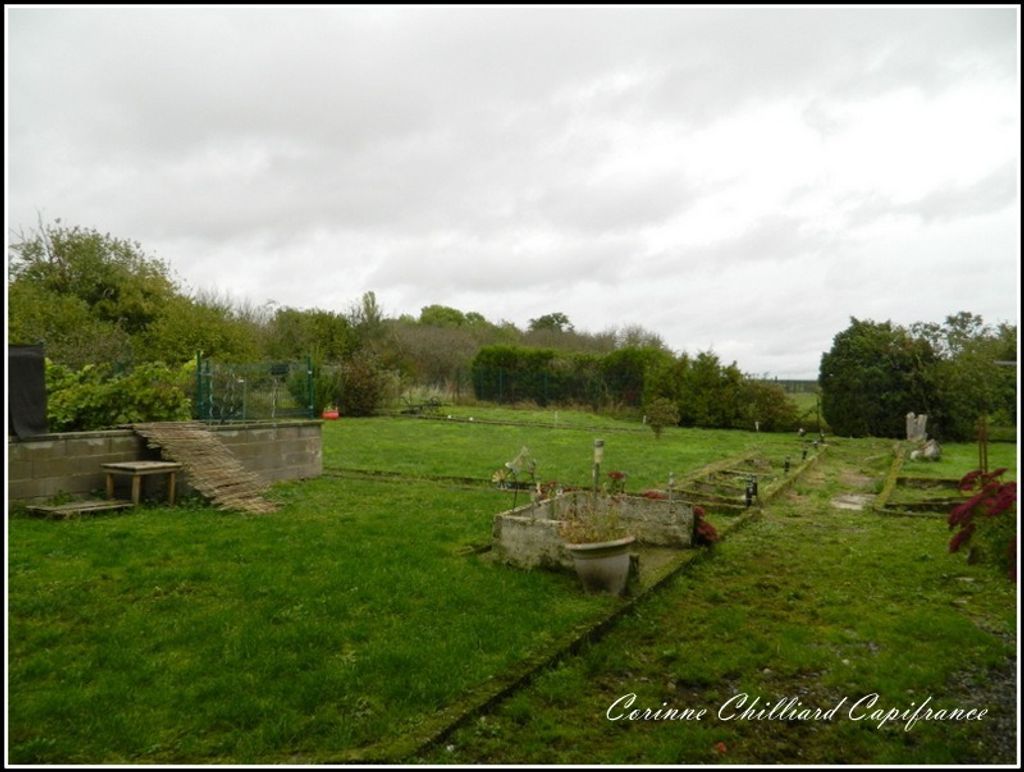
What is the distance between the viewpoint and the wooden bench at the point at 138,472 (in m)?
8.69

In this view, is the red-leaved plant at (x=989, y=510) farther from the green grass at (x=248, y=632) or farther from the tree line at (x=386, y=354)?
the tree line at (x=386, y=354)

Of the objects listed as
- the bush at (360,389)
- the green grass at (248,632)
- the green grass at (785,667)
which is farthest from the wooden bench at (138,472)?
the bush at (360,389)

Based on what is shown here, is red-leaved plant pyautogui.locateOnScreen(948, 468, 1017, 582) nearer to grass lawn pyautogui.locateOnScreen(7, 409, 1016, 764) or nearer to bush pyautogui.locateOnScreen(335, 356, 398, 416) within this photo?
grass lawn pyautogui.locateOnScreen(7, 409, 1016, 764)

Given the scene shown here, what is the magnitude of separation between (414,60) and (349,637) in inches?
169

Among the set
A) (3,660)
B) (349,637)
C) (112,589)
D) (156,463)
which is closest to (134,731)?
(3,660)

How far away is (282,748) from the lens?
3217 mm

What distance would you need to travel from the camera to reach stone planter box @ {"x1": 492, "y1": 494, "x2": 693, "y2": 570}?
6145mm

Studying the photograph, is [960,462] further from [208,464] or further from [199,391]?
[199,391]

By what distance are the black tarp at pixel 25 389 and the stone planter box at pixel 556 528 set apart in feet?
19.2

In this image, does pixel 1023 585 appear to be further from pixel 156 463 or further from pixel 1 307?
pixel 156 463

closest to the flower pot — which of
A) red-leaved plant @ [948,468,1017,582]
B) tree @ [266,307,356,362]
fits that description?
red-leaved plant @ [948,468,1017,582]

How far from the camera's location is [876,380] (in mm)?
21891

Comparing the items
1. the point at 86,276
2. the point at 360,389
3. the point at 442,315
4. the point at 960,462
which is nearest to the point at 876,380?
the point at 960,462

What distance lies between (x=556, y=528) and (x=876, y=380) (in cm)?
1946
